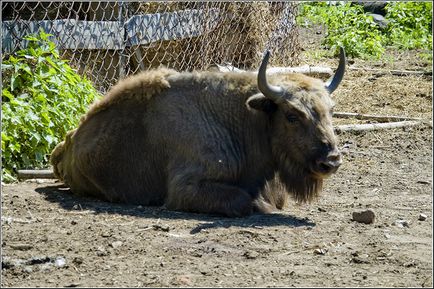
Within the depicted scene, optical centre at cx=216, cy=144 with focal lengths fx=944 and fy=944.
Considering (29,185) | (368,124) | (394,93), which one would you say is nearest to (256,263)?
(29,185)

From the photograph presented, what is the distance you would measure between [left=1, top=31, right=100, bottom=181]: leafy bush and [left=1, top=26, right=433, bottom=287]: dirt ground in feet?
1.09

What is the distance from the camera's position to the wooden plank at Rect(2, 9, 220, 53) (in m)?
10.0

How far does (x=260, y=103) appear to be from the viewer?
8078mm

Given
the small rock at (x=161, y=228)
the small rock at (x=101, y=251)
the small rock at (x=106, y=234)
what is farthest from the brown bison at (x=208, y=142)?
the small rock at (x=101, y=251)

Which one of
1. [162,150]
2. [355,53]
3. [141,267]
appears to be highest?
[355,53]

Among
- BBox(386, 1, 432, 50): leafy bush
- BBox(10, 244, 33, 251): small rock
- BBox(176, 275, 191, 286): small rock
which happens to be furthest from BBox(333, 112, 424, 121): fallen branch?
BBox(176, 275, 191, 286): small rock

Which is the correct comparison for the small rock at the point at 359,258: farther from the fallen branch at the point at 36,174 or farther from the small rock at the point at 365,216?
the fallen branch at the point at 36,174

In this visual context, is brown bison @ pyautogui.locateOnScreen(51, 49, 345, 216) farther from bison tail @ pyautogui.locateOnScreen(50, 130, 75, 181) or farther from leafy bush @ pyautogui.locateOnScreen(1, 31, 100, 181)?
leafy bush @ pyautogui.locateOnScreen(1, 31, 100, 181)

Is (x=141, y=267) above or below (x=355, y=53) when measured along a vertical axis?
below

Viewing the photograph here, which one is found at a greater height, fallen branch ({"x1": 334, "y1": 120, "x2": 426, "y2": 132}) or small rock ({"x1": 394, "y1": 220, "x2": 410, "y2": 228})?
fallen branch ({"x1": 334, "y1": 120, "x2": 426, "y2": 132})

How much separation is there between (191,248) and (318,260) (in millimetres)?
884

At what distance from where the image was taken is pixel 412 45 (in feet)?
60.3

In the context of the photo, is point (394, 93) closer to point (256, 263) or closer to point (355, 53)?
point (355, 53)

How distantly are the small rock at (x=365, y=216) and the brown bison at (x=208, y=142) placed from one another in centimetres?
42
